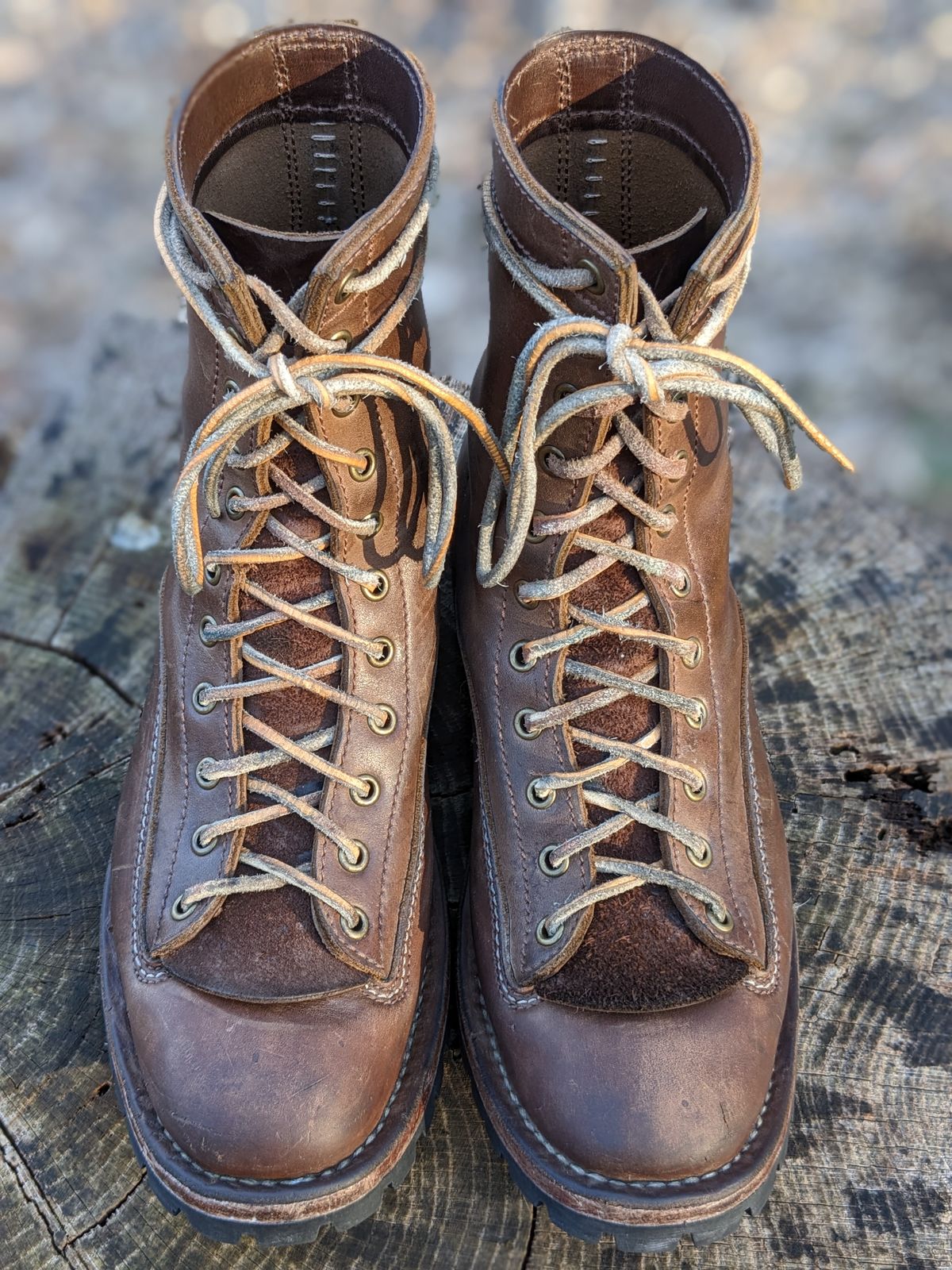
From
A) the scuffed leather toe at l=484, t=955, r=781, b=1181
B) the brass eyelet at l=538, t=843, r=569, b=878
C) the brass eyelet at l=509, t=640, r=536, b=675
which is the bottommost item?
the scuffed leather toe at l=484, t=955, r=781, b=1181

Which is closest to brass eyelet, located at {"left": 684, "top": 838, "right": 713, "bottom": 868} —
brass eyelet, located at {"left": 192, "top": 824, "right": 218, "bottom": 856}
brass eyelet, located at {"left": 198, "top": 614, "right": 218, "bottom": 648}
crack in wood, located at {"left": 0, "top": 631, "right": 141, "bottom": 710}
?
brass eyelet, located at {"left": 192, "top": 824, "right": 218, "bottom": 856}

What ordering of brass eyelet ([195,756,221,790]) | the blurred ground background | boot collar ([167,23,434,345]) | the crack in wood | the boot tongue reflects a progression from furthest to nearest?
the blurred ground background → the crack in wood → brass eyelet ([195,756,221,790]) → the boot tongue → boot collar ([167,23,434,345])

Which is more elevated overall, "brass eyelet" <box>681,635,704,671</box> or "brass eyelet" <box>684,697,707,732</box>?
"brass eyelet" <box>681,635,704,671</box>

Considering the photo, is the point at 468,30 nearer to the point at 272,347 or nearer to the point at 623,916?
the point at 272,347

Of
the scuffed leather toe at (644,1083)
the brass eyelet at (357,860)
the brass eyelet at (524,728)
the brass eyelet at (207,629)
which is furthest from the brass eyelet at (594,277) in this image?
the scuffed leather toe at (644,1083)

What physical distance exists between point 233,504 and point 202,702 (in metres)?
0.34

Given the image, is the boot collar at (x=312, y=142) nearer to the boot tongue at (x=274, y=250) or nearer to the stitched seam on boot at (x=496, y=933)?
the boot tongue at (x=274, y=250)

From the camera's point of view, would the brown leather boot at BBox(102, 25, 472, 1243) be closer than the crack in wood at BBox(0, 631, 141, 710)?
Yes

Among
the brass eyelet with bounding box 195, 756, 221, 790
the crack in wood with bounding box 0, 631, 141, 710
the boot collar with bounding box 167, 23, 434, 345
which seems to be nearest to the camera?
the boot collar with bounding box 167, 23, 434, 345

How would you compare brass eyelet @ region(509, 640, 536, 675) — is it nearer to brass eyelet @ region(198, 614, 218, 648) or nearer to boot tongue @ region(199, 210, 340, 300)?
brass eyelet @ region(198, 614, 218, 648)

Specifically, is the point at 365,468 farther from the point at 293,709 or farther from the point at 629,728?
the point at 629,728

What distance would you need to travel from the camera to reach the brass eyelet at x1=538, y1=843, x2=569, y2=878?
1749 mm

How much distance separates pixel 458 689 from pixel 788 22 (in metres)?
5.15

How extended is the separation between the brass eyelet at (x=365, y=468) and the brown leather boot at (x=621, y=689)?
0.69 feet
